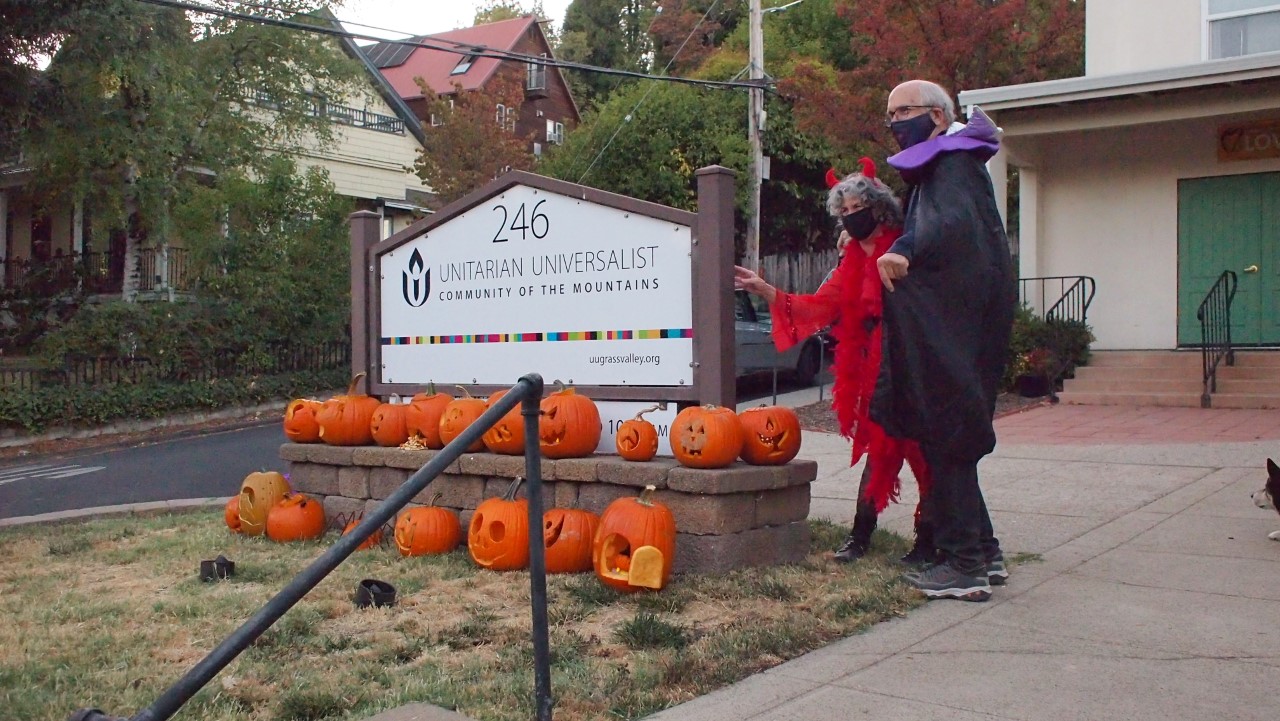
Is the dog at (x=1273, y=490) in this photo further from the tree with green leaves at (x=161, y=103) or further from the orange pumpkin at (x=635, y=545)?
the tree with green leaves at (x=161, y=103)

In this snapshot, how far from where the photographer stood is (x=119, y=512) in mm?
8156

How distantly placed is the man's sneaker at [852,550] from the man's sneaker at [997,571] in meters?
0.64

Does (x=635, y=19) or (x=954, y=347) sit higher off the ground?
(x=635, y=19)

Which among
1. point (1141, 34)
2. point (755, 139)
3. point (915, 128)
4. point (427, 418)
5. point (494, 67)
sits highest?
point (494, 67)

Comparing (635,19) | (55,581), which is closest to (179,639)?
(55,581)

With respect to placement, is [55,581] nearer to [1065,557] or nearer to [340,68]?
[1065,557]

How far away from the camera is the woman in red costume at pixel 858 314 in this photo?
502 cm

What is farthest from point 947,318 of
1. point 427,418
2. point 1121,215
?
point 1121,215

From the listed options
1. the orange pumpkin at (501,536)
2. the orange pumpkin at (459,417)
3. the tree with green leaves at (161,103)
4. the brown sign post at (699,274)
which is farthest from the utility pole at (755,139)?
the orange pumpkin at (501,536)

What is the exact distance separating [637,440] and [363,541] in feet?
8.45

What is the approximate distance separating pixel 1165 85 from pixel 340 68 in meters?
13.4

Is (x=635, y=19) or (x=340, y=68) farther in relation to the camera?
(x=635, y=19)

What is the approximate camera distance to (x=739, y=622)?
4.43 meters

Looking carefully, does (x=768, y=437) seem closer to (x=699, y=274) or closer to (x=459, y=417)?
(x=699, y=274)
